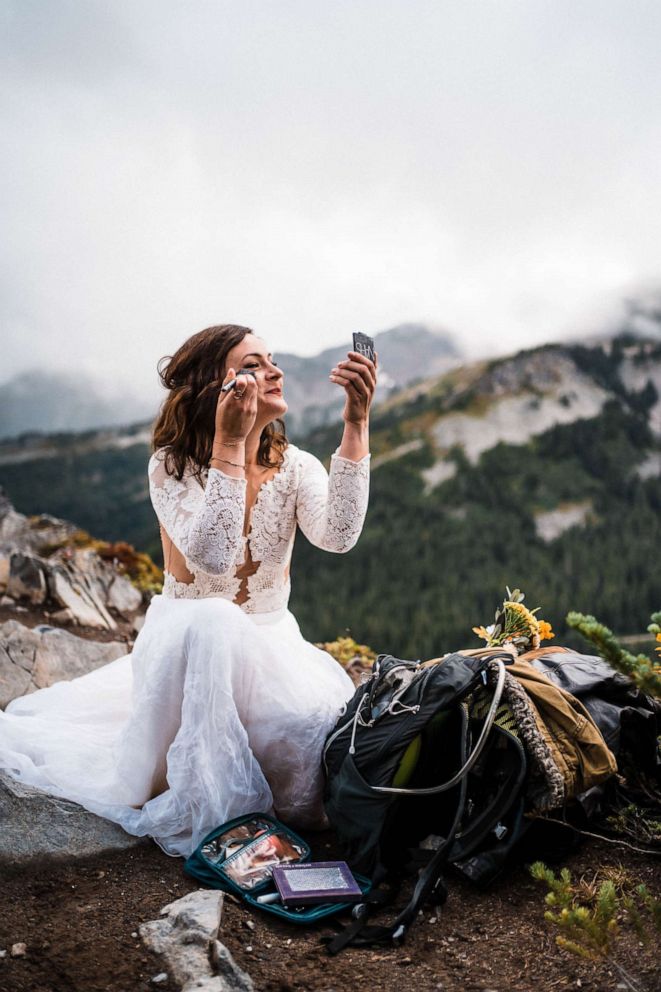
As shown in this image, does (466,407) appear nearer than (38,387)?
Yes

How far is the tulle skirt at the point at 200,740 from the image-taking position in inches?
147

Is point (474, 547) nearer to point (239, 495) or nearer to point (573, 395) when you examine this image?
point (573, 395)

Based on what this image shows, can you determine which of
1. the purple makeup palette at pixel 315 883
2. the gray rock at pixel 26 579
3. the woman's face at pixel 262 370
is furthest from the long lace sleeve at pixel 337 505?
the gray rock at pixel 26 579

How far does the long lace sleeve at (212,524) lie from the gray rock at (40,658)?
8.69 feet

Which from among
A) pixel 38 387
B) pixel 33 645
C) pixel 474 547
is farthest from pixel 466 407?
pixel 33 645

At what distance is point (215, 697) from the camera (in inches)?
147

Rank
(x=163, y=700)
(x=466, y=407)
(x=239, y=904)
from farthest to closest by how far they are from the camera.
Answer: (x=466, y=407)
(x=163, y=700)
(x=239, y=904)

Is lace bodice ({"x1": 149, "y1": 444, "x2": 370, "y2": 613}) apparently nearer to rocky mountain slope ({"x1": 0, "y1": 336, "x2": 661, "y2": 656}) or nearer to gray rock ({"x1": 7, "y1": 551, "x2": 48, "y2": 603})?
gray rock ({"x1": 7, "y1": 551, "x2": 48, "y2": 603})

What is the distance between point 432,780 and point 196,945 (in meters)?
1.21

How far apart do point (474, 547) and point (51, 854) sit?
10948cm

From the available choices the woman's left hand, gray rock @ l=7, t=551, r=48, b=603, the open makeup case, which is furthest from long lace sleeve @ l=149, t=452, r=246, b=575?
gray rock @ l=7, t=551, r=48, b=603

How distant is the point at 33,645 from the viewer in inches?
252

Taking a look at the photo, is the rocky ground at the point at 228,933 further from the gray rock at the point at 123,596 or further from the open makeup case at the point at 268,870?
the gray rock at the point at 123,596

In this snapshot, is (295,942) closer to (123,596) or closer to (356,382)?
(356,382)
